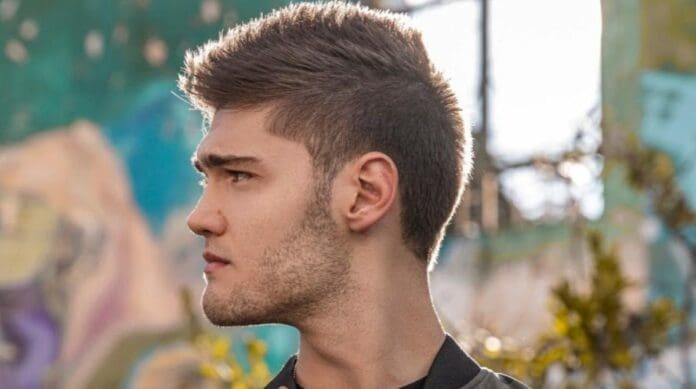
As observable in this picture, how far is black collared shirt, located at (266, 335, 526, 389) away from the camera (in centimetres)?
306

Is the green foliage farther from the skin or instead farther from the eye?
the eye

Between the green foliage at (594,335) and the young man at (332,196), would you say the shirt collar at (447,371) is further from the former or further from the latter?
the green foliage at (594,335)

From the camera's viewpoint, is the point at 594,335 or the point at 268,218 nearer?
the point at 268,218

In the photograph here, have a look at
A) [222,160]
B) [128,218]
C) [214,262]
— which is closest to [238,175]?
[222,160]

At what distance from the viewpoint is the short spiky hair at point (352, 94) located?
3129 mm

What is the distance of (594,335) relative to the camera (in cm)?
602

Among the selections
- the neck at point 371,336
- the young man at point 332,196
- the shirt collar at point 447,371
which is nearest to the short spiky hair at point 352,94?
the young man at point 332,196

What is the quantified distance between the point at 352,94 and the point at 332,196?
206mm

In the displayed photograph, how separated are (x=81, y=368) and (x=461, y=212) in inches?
114

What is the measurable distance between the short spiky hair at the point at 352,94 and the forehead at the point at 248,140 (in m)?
0.02

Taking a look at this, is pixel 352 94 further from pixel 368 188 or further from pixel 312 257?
pixel 312 257

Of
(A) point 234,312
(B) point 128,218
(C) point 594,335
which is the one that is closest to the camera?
(A) point 234,312

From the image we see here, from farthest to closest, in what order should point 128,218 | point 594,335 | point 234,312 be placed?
1. point 128,218
2. point 594,335
3. point 234,312

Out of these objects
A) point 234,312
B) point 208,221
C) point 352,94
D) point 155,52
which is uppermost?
point 155,52
